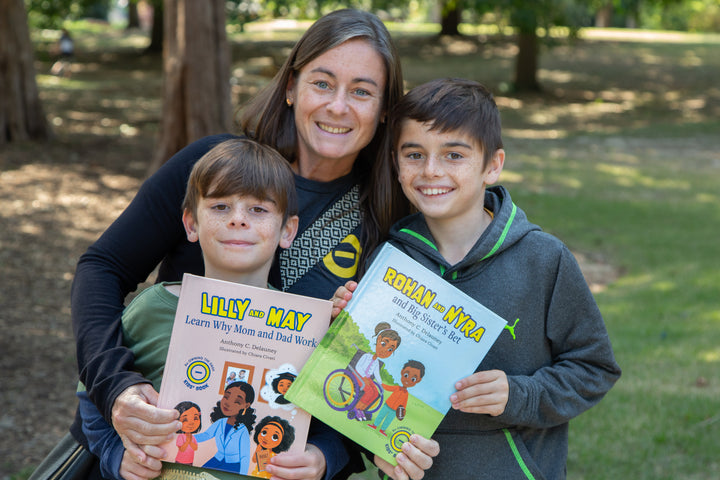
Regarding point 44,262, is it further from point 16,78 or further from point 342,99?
point 16,78

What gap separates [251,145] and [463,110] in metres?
0.64

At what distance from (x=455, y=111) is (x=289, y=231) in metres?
0.61

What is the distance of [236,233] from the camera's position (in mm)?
2070

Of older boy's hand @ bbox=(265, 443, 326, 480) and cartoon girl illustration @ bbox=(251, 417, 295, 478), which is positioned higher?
cartoon girl illustration @ bbox=(251, 417, 295, 478)

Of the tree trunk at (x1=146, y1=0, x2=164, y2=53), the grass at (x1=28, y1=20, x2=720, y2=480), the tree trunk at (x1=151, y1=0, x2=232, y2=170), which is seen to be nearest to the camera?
the grass at (x1=28, y1=20, x2=720, y2=480)

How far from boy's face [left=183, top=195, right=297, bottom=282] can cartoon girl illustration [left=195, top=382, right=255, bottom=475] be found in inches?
13.5

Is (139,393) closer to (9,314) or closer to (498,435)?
(498,435)

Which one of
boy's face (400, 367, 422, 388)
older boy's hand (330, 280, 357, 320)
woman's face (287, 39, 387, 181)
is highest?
woman's face (287, 39, 387, 181)

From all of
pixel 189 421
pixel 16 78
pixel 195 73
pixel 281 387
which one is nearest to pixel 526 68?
pixel 16 78

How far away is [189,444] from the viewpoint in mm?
1988

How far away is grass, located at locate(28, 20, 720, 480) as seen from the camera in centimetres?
467

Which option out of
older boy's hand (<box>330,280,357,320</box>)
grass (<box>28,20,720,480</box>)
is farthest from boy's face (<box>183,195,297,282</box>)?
grass (<box>28,20,720,480</box>)

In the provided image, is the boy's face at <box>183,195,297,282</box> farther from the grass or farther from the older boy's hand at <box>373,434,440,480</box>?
the grass

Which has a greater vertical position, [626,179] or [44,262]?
Answer: [44,262]
